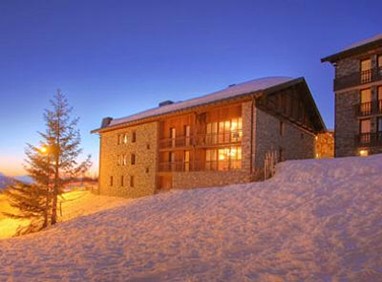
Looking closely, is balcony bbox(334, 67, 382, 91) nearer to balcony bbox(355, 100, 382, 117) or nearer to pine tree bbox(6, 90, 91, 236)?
balcony bbox(355, 100, 382, 117)

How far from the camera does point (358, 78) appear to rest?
79.6 ft

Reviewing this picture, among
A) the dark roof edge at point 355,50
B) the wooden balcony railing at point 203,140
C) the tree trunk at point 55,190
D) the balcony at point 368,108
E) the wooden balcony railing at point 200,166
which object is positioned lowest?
the tree trunk at point 55,190

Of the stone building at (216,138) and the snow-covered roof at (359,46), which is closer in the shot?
the stone building at (216,138)

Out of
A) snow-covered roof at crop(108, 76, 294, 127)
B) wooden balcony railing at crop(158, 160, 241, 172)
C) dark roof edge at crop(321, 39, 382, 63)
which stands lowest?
wooden balcony railing at crop(158, 160, 241, 172)

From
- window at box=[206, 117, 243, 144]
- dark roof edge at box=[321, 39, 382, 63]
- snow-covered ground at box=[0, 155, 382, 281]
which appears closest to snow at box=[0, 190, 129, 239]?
window at box=[206, 117, 243, 144]

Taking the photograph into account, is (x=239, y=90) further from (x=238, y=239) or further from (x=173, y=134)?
(x=238, y=239)

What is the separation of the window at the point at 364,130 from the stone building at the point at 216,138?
16.5 ft

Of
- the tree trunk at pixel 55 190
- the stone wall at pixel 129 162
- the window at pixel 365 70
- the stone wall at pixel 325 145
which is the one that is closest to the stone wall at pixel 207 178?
the stone wall at pixel 129 162

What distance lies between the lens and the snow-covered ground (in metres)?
6.62

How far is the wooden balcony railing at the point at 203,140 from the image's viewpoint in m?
23.0

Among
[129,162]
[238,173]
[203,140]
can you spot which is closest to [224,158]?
[203,140]

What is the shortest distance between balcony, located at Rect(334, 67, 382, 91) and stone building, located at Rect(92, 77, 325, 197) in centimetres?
277

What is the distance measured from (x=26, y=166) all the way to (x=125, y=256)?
1665 cm

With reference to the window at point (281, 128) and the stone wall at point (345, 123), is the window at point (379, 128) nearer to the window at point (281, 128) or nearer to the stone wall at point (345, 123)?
the stone wall at point (345, 123)
